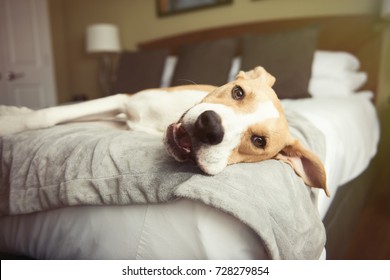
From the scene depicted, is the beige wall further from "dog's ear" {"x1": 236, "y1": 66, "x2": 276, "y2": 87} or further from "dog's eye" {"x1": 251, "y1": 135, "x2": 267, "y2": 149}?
"dog's eye" {"x1": 251, "y1": 135, "x2": 267, "y2": 149}

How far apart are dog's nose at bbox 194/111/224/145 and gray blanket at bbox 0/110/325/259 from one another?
0.07 meters

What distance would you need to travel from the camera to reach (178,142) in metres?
0.83

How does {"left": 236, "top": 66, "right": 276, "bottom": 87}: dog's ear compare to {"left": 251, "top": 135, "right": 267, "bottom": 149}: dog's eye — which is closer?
{"left": 251, "top": 135, "right": 267, "bottom": 149}: dog's eye

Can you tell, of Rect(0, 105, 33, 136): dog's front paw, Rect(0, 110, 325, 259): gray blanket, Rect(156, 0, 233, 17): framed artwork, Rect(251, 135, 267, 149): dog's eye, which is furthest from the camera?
Rect(156, 0, 233, 17): framed artwork

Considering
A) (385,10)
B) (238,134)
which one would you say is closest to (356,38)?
(385,10)

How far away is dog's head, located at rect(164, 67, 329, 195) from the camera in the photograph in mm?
784

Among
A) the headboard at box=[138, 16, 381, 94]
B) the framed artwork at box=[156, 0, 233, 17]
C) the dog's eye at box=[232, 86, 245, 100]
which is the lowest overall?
the dog's eye at box=[232, 86, 245, 100]

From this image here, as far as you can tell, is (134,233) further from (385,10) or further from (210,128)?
(385,10)

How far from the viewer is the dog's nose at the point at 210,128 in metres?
0.77

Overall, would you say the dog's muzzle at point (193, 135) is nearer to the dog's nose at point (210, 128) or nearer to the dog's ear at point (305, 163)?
the dog's nose at point (210, 128)

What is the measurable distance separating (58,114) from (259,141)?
69cm

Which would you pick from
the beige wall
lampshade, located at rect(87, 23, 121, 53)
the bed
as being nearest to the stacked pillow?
the beige wall
